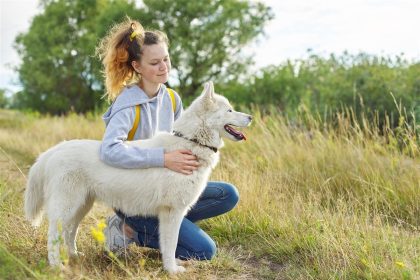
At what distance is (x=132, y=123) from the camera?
13.4 ft

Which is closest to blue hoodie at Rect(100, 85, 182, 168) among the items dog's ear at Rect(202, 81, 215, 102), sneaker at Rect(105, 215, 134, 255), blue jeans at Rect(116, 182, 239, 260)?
dog's ear at Rect(202, 81, 215, 102)

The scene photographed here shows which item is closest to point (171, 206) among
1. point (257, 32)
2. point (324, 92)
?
point (324, 92)

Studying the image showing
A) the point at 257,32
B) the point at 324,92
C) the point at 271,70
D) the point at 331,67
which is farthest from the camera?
the point at 257,32

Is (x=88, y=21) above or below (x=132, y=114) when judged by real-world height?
above

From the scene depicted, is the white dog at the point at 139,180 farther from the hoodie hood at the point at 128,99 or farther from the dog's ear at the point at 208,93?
the hoodie hood at the point at 128,99

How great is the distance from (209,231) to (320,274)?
5.05ft

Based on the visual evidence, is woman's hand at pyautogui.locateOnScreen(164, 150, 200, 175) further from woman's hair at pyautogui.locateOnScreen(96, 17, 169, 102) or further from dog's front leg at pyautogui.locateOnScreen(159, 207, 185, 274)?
woman's hair at pyautogui.locateOnScreen(96, 17, 169, 102)

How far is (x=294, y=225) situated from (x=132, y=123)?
5.77 ft

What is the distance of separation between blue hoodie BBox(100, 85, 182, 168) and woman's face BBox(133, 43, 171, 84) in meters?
0.15

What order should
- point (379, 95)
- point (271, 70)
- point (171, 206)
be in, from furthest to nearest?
point (271, 70) → point (379, 95) → point (171, 206)

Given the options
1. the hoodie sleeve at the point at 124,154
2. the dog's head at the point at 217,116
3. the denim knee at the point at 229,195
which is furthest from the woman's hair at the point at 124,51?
the denim knee at the point at 229,195

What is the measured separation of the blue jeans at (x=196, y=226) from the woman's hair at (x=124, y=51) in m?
1.13

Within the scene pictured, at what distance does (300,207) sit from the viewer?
5379mm

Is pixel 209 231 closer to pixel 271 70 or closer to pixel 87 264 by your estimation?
pixel 87 264
